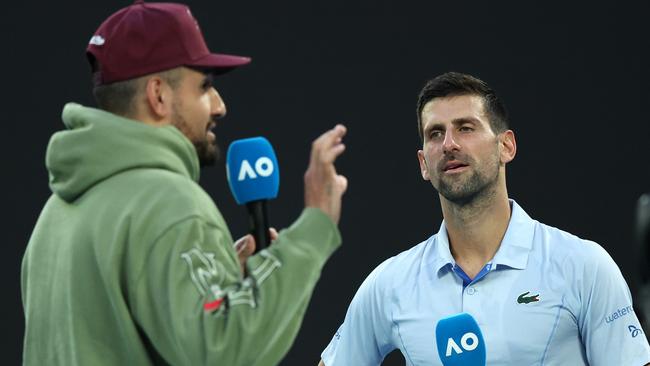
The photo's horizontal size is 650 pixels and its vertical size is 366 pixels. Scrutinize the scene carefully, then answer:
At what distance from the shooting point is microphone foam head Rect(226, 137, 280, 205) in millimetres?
1804

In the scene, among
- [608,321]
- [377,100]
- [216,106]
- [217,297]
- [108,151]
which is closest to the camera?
[217,297]

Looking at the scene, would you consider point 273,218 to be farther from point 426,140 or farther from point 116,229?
point 116,229

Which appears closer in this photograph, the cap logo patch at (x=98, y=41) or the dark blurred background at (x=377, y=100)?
the cap logo patch at (x=98, y=41)

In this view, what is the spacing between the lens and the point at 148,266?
1.62m

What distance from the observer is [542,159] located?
4219 mm

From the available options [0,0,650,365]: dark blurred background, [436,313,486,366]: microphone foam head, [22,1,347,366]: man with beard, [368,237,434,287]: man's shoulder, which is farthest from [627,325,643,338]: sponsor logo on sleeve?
[0,0,650,365]: dark blurred background

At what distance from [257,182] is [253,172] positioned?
0.06 feet

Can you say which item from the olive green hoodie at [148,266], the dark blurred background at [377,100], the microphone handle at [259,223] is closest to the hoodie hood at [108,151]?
the olive green hoodie at [148,266]

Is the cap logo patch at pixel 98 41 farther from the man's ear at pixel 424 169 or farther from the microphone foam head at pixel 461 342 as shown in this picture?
the man's ear at pixel 424 169

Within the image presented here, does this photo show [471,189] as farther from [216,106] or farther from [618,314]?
[216,106]

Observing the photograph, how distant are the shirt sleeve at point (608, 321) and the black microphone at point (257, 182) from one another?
0.89 meters

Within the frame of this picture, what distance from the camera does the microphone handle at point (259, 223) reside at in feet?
5.91

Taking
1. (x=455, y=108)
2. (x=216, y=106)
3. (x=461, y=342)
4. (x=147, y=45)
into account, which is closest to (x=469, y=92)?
(x=455, y=108)

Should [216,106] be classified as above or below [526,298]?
above
